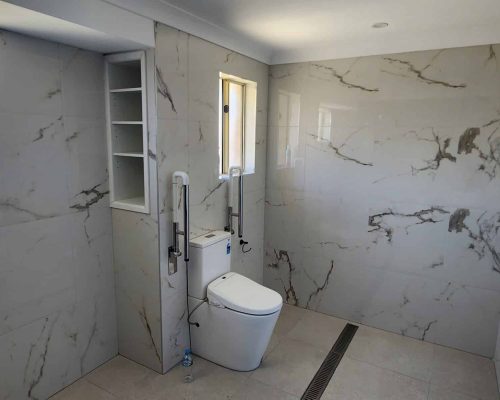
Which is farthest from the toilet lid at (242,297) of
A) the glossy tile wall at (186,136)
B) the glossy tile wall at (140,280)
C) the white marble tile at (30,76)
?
the white marble tile at (30,76)

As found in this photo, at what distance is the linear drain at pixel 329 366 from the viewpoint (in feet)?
7.31

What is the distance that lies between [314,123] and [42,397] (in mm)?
2653

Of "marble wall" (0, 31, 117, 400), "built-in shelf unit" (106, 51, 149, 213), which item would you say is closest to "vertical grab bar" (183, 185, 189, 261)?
"built-in shelf unit" (106, 51, 149, 213)

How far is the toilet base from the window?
115cm

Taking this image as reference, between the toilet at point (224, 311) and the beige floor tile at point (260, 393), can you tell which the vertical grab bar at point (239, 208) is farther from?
the beige floor tile at point (260, 393)

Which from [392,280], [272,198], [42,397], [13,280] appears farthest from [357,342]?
[13,280]

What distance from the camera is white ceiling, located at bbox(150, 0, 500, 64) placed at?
1.97 meters

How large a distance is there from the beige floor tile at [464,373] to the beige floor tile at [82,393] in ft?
6.78

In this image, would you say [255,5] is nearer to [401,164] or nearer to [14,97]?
[14,97]

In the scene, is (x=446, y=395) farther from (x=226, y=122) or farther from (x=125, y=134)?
(x=125, y=134)

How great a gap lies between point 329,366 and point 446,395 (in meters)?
0.71

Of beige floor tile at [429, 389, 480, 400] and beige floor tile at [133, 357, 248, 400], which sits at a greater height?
beige floor tile at [429, 389, 480, 400]

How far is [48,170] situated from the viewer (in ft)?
6.64

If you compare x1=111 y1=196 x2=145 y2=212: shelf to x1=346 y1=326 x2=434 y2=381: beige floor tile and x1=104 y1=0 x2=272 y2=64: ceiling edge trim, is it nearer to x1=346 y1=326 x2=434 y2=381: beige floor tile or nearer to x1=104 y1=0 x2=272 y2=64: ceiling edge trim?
x1=104 y1=0 x2=272 y2=64: ceiling edge trim
